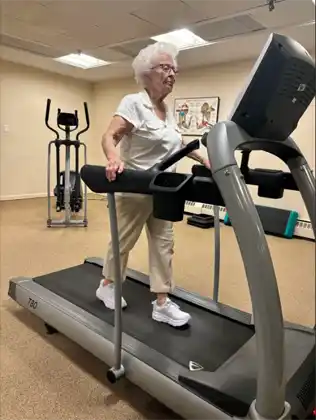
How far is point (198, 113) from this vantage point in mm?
3830

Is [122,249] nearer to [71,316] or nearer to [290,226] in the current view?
[71,316]

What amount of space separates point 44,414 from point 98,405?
0.22m

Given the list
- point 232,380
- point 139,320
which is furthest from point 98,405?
point 232,380

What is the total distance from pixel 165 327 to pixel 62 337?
632 mm

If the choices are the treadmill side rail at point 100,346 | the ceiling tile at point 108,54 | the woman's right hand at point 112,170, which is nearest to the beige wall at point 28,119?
the ceiling tile at point 108,54

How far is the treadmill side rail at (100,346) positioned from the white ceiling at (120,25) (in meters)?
1.49

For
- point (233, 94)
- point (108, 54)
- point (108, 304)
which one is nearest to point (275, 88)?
point (108, 304)

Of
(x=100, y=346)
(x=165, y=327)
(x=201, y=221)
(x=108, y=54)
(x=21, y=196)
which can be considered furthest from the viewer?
(x=201, y=221)

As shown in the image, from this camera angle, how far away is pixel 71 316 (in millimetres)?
1792

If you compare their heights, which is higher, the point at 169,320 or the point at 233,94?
the point at 233,94

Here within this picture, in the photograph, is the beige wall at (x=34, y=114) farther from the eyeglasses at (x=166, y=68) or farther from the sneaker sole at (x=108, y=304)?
the sneaker sole at (x=108, y=304)

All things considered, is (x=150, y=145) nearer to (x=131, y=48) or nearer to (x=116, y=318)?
(x=116, y=318)

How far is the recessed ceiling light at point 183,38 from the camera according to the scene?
3.50 meters

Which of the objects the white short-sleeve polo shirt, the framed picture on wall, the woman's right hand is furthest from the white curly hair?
the framed picture on wall
